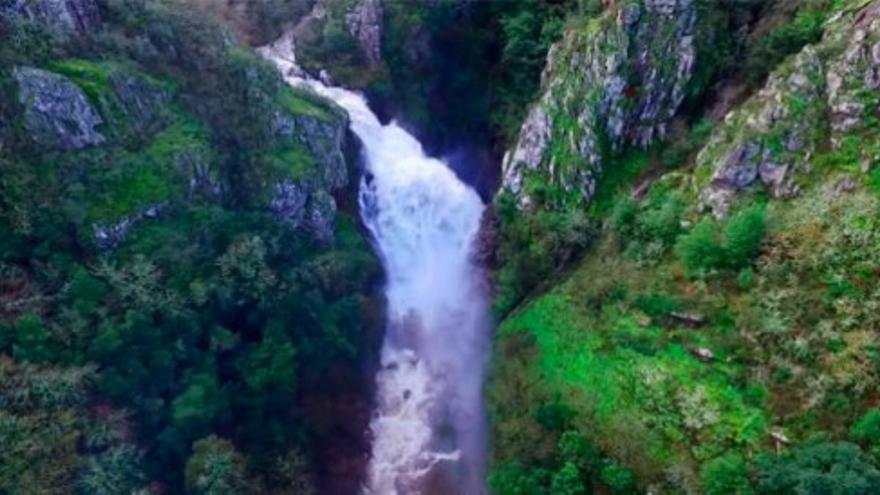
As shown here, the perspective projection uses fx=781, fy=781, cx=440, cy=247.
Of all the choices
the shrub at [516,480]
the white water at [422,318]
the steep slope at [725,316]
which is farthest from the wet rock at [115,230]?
the shrub at [516,480]

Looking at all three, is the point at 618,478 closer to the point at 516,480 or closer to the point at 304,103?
the point at 516,480

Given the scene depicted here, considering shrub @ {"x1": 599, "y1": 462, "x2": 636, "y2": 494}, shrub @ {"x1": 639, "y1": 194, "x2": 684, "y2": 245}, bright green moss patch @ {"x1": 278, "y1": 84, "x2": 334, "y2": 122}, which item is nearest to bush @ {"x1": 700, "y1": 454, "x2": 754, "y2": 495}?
shrub @ {"x1": 599, "y1": 462, "x2": 636, "y2": 494}

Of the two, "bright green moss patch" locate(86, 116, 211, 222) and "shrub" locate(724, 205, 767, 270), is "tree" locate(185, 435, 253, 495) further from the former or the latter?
"shrub" locate(724, 205, 767, 270)

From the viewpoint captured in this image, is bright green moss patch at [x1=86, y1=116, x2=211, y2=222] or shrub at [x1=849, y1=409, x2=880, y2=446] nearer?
shrub at [x1=849, y1=409, x2=880, y2=446]

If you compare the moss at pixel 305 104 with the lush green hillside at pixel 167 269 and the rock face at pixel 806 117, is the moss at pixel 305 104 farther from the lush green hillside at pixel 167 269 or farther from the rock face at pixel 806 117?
the rock face at pixel 806 117

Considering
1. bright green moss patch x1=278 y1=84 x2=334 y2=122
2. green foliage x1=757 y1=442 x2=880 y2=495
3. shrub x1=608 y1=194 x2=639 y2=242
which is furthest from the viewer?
bright green moss patch x1=278 y1=84 x2=334 y2=122

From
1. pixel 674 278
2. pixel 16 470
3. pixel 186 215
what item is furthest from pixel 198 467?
pixel 674 278

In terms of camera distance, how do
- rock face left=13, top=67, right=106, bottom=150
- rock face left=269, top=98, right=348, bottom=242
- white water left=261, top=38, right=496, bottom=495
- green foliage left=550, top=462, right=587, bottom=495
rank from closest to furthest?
green foliage left=550, top=462, right=587, bottom=495 → rock face left=13, top=67, right=106, bottom=150 → white water left=261, top=38, right=496, bottom=495 → rock face left=269, top=98, right=348, bottom=242
